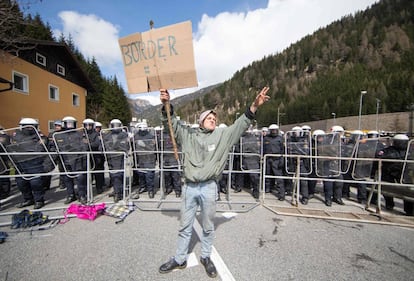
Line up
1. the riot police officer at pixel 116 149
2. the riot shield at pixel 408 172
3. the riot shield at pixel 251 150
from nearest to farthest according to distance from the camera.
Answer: the riot shield at pixel 408 172
the riot police officer at pixel 116 149
the riot shield at pixel 251 150

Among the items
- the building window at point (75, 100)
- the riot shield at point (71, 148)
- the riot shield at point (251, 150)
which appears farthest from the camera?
the building window at point (75, 100)

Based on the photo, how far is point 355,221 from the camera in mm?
4344

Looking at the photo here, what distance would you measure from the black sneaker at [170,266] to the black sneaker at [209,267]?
271mm

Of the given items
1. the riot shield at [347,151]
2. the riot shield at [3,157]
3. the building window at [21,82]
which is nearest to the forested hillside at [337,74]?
the riot shield at [347,151]

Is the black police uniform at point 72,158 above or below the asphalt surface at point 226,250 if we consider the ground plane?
above

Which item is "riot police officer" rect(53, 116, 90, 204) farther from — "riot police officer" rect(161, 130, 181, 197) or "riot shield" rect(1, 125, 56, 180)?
"riot police officer" rect(161, 130, 181, 197)

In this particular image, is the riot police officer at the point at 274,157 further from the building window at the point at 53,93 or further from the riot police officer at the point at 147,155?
the building window at the point at 53,93

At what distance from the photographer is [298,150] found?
597 cm

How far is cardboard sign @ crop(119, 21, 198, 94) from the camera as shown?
114 inches

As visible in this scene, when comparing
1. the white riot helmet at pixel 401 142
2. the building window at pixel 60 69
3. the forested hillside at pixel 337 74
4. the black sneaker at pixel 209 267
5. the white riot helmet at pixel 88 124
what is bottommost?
the black sneaker at pixel 209 267

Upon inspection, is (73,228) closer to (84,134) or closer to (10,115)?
(84,134)

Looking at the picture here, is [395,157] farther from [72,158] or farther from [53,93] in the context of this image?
[53,93]

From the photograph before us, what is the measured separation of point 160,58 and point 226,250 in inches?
123

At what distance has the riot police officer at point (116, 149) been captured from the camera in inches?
211
